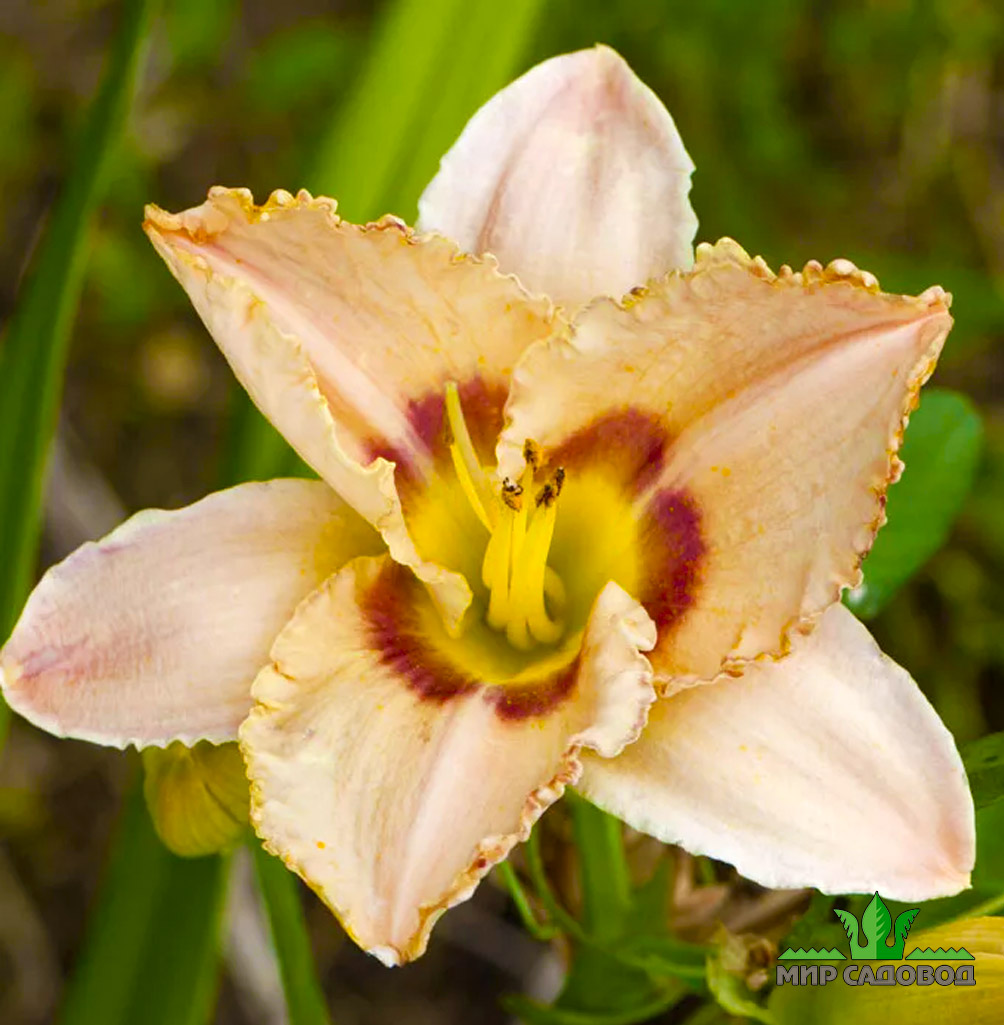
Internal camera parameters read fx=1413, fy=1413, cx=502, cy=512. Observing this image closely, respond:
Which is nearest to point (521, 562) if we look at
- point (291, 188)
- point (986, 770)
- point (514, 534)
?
point (514, 534)

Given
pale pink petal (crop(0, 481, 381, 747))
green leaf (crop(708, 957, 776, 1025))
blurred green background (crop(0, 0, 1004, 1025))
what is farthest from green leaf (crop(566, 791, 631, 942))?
blurred green background (crop(0, 0, 1004, 1025))

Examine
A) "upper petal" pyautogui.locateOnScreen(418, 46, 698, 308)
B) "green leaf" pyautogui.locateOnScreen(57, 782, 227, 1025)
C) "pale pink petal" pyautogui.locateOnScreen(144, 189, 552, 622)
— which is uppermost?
"upper petal" pyautogui.locateOnScreen(418, 46, 698, 308)

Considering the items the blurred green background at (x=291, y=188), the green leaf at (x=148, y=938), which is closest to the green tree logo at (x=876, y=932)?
the green leaf at (x=148, y=938)

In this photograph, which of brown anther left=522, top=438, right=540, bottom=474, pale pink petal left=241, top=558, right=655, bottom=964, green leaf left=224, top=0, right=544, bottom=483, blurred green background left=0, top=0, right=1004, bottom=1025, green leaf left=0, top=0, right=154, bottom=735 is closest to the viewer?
pale pink petal left=241, top=558, right=655, bottom=964

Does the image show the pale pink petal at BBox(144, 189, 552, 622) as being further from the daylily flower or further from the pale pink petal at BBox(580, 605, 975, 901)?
the pale pink petal at BBox(580, 605, 975, 901)

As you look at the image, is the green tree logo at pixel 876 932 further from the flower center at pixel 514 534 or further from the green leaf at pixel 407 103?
the green leaf at pixel 407 103

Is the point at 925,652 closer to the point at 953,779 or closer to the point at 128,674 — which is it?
the point at 953,779

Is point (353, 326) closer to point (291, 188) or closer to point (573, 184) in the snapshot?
point (573, 184)
